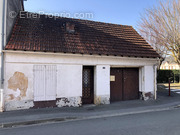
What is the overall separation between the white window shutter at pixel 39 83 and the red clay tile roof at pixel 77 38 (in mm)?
1049

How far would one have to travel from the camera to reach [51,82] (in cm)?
694

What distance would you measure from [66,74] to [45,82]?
3.86 feet

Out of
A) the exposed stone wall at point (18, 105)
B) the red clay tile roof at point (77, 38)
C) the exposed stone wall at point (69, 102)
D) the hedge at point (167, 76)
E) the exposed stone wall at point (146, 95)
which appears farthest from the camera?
the hedge at point (167, 76)

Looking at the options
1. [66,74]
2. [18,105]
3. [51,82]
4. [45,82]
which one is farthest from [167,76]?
[18,105]

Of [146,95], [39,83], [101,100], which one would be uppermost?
[39,83]

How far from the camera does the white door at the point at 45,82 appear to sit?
6711 mm

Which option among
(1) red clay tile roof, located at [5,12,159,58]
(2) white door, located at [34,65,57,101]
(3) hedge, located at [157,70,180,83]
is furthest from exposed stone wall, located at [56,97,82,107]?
(3) hedge, located at [157,70,180,83]

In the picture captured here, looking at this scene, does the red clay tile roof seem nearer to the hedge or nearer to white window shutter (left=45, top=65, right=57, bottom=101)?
white window shutter (left=45, top=65, right=57, bottom=101)

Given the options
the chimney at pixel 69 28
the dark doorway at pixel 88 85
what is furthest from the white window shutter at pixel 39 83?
the chimney at pixel 69 28

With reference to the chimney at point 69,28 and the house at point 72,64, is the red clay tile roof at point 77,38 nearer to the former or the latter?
the house at point 72,64

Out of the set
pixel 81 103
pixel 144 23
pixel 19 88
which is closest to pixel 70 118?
pixel 81 103

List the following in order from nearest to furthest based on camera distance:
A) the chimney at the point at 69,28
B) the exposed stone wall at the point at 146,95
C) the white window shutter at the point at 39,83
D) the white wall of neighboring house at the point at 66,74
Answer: the white wall of neighboring house at the point at 66,74, the white window shutter at the point at 39,83, the chimney at the point at 69,28, the exposed stone wall at the point at 146,95

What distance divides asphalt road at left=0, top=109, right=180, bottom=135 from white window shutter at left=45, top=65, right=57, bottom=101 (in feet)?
6.76

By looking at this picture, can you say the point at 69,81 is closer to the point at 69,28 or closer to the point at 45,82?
the point at 45,82
